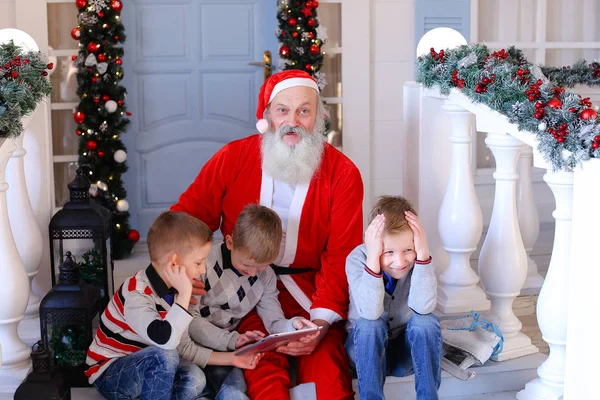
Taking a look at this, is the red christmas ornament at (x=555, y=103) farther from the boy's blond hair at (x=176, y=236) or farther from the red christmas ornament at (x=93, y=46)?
the red christmas ornament at (x=93, y=46)

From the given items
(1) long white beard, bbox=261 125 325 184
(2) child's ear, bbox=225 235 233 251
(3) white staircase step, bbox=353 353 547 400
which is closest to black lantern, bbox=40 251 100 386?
(2) child's ear, bbox=225 235 233 251

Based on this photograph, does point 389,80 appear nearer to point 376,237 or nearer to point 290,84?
point 290,84

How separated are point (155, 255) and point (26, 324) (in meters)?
0.83

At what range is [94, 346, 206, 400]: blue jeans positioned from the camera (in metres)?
2.59

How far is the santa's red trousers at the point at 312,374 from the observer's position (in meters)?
2.68

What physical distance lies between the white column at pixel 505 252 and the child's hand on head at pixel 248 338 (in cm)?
84

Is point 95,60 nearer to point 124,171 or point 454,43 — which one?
point 124,171

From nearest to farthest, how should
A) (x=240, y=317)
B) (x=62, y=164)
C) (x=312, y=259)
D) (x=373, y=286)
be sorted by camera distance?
(x=373, y=286) < (x=240, y=317) < (x=312, y=259) < (x=62, y=164)

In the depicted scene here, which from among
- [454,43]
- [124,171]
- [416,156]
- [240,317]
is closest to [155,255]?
[240,317]

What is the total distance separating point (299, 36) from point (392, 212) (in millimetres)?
2238

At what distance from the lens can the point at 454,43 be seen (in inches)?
128

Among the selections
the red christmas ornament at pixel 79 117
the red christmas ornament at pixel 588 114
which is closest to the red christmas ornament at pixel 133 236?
the red christmas ornament at pixel 79 117

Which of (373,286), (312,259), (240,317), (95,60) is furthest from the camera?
(95,60)

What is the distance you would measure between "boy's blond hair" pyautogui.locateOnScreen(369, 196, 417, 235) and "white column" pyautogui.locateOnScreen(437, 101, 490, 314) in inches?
18.0
